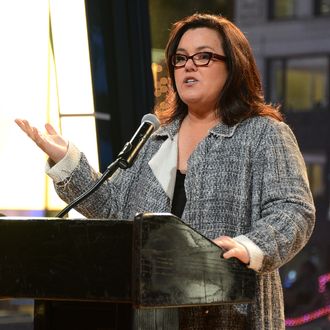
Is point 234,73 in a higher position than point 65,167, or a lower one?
higher

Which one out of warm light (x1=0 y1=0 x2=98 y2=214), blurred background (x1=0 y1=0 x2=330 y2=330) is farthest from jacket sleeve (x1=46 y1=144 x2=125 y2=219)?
warm light (x1=0 y1=0 x2=98 y2=214)

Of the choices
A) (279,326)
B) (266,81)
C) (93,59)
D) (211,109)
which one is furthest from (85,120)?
(266,81)

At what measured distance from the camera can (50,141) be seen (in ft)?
6.17

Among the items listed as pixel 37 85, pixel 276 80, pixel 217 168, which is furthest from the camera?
pixel 276 80

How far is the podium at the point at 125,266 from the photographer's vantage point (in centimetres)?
143

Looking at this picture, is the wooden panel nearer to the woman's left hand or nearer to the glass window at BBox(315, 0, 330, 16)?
the woman's left hand

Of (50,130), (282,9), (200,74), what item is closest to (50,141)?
(50,130)

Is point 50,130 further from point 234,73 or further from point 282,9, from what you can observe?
point 282,9

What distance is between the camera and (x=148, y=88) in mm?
3275

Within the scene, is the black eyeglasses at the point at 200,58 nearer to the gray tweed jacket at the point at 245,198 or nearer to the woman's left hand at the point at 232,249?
the gray tweed jacket at the point at 245,198

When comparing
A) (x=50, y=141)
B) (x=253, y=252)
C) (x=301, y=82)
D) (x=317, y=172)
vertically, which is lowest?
(x=317, y=172)

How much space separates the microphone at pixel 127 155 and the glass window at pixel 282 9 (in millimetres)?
10795

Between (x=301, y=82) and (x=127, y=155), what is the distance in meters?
10.7

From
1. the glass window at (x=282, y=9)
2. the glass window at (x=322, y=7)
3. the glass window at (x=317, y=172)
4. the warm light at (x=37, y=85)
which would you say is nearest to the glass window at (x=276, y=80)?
the glass window at (x=282, y=9)
